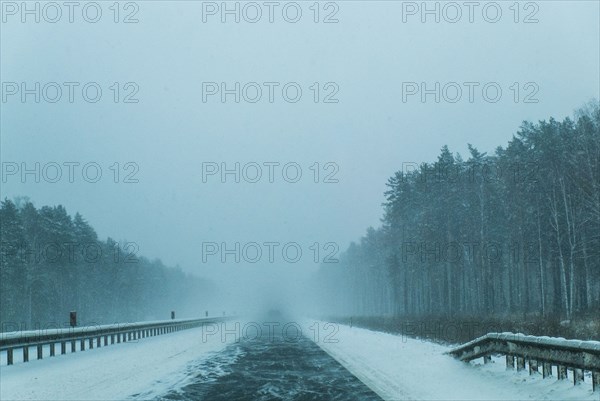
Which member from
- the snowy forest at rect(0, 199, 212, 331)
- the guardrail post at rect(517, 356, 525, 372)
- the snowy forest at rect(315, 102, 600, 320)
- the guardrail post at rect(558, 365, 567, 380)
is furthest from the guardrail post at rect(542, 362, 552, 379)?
the snowy forest at rect(0, 199, 212, 331)

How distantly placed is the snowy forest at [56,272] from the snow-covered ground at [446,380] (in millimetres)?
45093

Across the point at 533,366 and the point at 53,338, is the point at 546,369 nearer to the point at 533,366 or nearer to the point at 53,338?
the point at 533,366

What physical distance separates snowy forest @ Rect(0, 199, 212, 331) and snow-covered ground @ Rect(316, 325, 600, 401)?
4509 cm

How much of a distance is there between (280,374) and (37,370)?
6959 millimetres

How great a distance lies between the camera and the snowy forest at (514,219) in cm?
4066

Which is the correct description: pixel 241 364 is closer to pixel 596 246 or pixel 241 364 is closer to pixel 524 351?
pixel 524 351

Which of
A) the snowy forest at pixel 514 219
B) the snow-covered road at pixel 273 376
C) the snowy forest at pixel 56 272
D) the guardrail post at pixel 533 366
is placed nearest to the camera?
the snow-covered road at pixel 273 376

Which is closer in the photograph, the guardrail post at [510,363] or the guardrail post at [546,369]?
the guardrail post at [546,369]

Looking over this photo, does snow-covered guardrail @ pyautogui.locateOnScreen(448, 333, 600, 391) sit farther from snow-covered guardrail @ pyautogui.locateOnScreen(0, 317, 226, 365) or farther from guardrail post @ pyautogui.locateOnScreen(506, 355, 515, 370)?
snow-covered guardrail @ pyautogui.locateOnScreen(0, 317, 226, 365)

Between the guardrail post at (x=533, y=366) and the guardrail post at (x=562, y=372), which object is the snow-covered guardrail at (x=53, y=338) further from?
the guardrail post at (x=562, y=372)

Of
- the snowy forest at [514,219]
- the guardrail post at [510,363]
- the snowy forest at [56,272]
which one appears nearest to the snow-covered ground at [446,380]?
the guardrail post at [510,363]

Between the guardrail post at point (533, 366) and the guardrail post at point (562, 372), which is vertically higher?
the guardrail post at point (562, 372)

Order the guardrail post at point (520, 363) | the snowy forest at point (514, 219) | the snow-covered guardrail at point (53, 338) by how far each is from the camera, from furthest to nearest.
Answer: the snowy forest at point (514, 219) → the snow-covered guardrail at point (53, 338) → the guardrail post at point (520, 363)

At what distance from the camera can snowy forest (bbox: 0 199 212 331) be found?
193 feet
